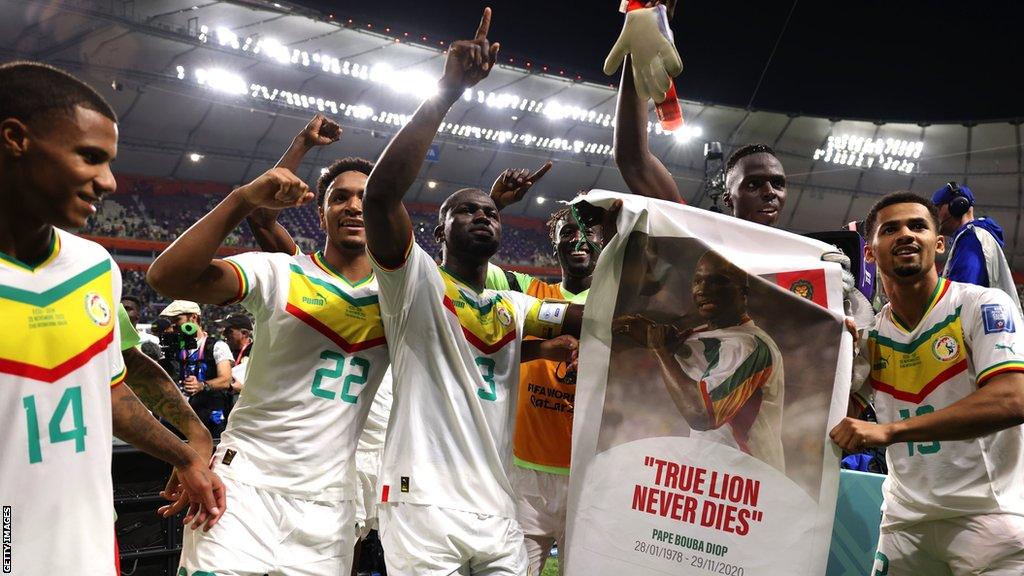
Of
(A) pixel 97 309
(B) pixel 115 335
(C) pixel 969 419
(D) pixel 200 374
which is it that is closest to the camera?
(A) pixel 97 309

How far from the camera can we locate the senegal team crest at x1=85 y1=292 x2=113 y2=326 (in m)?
1.90

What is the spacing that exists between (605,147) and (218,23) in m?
15.0

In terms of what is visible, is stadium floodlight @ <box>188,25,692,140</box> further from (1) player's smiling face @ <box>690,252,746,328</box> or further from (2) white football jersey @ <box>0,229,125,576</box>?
(2) white football jersey @ <box>0,229,125,576</box>

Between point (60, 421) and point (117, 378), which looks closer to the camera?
point (60, 421)

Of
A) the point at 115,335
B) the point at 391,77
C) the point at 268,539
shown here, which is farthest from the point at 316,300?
the point at 391,77

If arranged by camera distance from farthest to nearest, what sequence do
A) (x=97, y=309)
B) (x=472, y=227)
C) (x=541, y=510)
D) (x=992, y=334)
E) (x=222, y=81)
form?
(x=222, y=81), (x=541, y=510), (x=472, y=227), (x=992, y=334), (x=97, y=309)

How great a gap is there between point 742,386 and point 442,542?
117cm

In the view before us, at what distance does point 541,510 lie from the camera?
383cm

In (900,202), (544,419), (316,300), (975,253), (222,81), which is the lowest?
(544,419)

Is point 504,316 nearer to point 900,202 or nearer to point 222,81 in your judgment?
point 900,202

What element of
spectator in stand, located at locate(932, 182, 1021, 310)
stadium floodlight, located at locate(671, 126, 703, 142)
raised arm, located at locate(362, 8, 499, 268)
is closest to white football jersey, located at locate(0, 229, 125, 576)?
raised arm, located at locate(362, 8, 499, 268)

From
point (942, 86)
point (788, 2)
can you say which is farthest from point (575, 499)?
point (942, 86)

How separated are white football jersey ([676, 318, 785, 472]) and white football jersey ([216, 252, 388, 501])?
1.30 m

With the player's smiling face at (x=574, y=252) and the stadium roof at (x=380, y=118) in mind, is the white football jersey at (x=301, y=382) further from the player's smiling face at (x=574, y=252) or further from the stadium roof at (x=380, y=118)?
the stadium roof at (x=380, y=118)
